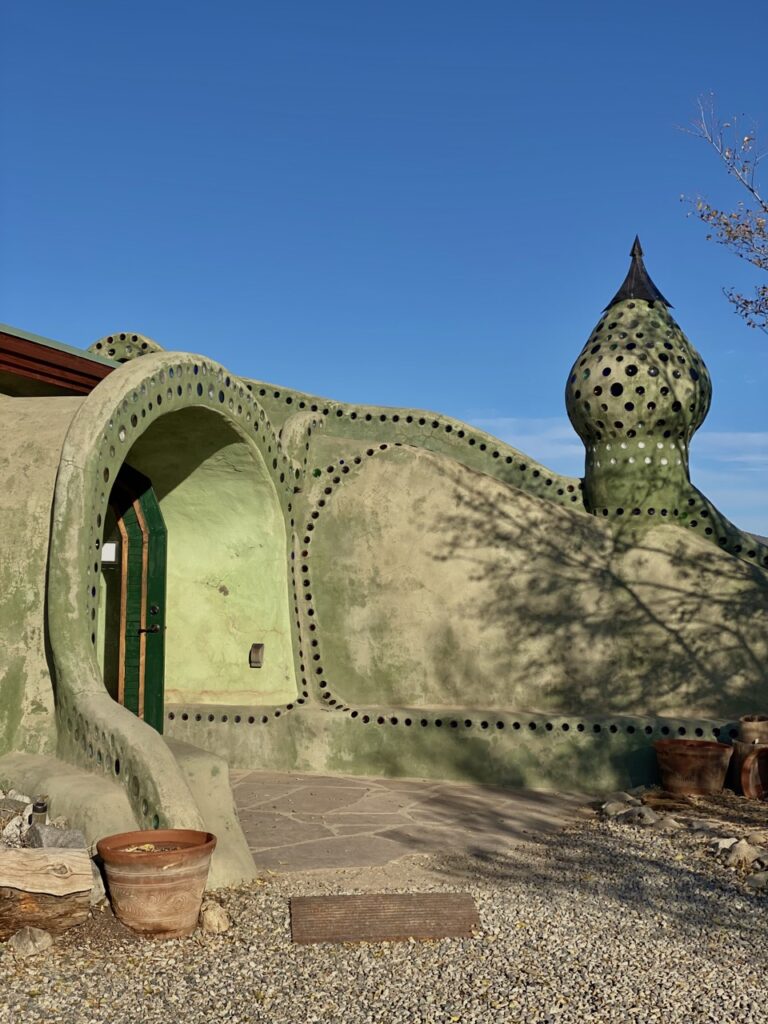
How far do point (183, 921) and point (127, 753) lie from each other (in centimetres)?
105

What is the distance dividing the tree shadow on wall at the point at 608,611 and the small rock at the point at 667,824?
172 centimetres

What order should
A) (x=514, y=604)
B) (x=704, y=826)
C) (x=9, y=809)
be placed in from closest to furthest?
(x=9, y=809)
(x=704, y=826)
(x=514, y=604)

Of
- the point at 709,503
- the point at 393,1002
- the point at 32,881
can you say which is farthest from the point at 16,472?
the point at 709,503

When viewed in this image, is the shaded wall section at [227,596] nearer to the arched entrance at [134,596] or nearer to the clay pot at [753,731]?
the arched entrance at [134,596]

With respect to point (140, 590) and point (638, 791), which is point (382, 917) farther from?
point (140, 590)

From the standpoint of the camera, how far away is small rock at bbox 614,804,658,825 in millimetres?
6934

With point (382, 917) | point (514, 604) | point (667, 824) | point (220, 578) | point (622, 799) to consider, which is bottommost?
point (382, 917)

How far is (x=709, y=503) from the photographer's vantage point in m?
9.02

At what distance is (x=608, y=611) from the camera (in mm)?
8750

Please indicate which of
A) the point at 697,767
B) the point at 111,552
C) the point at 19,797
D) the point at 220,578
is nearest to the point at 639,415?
the point at 697,767

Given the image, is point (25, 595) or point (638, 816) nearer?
point (25, 595)

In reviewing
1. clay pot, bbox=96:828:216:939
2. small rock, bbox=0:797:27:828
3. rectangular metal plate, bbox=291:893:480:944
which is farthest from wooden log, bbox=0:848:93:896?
rectangular metal plate, bbox=291:893:480:944

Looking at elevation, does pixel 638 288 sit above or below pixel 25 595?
above

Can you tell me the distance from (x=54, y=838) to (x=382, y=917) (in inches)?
65.6
